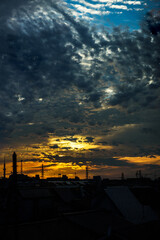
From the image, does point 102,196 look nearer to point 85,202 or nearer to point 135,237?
point 85,202

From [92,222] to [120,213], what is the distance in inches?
467

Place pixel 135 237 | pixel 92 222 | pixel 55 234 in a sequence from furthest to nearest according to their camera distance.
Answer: pixel 92 222 < pixel 55 234 < pixel 135 237

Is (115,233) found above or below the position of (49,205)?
above

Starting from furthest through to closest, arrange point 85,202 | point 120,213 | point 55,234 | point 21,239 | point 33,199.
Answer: point 85,202 < point 33,199 < point 120,213 < point 55,234 < point 21,239

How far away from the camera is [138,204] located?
36.8 m

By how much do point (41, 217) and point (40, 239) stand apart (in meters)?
19.9

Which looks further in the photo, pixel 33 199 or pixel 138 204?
pixel 33 199

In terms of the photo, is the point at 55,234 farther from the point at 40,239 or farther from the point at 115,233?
the point at 115,233

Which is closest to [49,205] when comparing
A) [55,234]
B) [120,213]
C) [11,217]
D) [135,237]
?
[11,217]

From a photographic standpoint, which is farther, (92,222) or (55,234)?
(92,222)


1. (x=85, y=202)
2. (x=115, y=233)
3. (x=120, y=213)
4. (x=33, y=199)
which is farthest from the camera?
(x=85, y=202)

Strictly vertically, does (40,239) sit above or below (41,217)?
above

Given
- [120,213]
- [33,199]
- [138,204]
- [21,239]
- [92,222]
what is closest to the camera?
[21,239]

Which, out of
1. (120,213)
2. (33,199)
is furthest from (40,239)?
(33,199)
